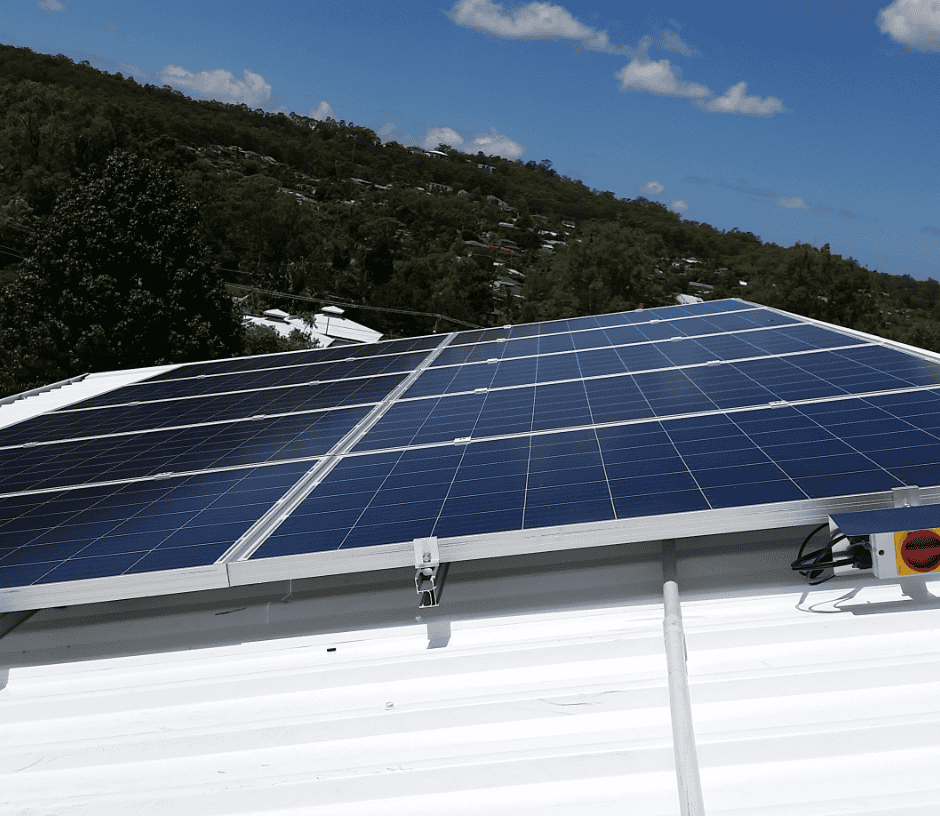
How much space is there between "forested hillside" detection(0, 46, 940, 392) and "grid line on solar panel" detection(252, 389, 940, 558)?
4269cm

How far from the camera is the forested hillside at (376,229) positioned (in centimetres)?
7050

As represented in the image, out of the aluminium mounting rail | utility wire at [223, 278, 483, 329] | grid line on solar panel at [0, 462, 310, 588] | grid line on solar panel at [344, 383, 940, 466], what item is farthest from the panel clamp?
utility wire at [223, 278, 483, 329]

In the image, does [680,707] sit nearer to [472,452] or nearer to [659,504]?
[659,504]

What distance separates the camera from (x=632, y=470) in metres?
6.83

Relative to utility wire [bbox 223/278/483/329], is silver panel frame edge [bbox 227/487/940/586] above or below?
below

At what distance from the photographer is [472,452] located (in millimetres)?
8125

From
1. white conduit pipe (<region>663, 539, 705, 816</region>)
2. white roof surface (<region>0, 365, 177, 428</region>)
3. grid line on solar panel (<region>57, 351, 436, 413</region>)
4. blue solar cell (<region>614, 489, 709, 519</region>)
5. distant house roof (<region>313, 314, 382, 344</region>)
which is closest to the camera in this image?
white conduit pipe (<region>663, 539, 705, 816</region>)

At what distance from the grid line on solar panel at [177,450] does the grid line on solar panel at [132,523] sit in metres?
0.51

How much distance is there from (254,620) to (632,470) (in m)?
3.41

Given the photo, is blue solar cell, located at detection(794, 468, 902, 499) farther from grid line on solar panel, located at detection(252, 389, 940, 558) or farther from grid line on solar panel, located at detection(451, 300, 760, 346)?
grid line on solar panel, located at detection(451, 300, 760, 346)

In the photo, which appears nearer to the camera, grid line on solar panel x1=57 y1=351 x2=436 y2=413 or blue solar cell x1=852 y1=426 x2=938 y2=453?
blue solar cell x1=852 y1=426 x2=938 y2=453

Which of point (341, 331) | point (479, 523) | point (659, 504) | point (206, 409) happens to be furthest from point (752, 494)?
point (341, 331)

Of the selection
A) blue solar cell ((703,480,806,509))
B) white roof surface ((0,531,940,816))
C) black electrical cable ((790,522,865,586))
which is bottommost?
Result: white roof surface ((0,531,940,816))

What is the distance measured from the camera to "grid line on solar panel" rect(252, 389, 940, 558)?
603 cm
